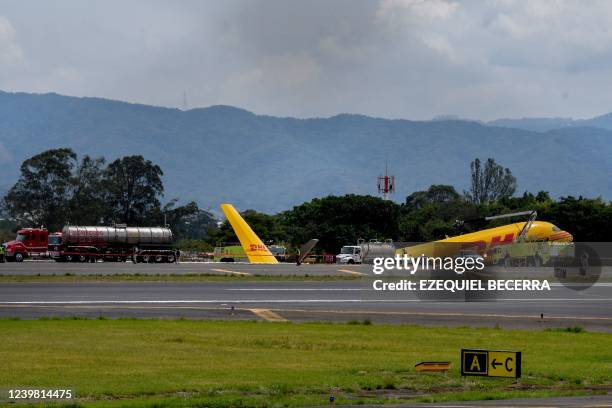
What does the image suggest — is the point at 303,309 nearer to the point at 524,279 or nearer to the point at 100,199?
the point at 524,279

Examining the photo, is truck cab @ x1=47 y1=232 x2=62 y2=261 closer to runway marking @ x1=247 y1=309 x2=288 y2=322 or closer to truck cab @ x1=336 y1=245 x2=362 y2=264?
truck cab @ x1=336 y1=245 x2=362 y2=264

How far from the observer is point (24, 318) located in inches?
1410

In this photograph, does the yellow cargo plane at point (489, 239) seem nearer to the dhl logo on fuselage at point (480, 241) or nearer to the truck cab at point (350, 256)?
the dhl logo on fuselage at point (480, 241)

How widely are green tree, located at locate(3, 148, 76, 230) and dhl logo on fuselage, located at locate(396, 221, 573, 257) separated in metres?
119

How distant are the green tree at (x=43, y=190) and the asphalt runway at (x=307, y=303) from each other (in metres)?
122

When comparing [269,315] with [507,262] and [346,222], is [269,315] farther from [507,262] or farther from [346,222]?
[346,222]

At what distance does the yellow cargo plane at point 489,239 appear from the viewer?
6347 centimetres

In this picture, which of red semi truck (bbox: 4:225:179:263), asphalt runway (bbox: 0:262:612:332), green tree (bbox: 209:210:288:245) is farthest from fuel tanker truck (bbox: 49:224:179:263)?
green tree (bbox: 209:210:288:245)

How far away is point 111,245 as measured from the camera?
98688 millimetres

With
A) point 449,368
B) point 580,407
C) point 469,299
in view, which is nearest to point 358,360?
point 449,368

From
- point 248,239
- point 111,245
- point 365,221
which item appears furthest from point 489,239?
point 365,221

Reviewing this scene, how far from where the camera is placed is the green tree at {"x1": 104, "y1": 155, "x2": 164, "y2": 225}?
18612 centimetres

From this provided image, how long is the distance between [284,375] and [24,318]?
1608cm

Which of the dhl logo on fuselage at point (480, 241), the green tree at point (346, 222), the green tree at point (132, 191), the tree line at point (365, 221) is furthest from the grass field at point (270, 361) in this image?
the green tree at point (132, 191)
